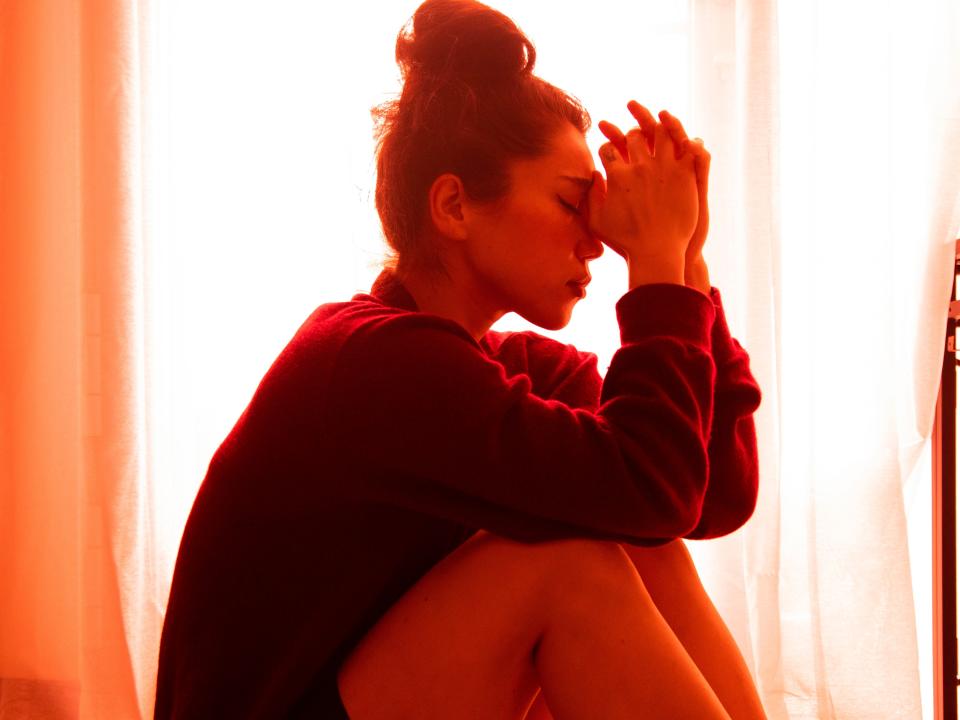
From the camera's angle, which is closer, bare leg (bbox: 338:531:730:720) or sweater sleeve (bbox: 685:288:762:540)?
bare leg (bbox: 338:531:730:720)

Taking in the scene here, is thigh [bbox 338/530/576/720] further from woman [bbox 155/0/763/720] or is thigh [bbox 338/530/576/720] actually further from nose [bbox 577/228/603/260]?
nose [bbox 577/228/603/260]

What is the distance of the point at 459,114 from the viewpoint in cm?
89

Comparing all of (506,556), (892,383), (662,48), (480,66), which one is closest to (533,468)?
(506,556)

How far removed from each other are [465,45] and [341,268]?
2.45 ft

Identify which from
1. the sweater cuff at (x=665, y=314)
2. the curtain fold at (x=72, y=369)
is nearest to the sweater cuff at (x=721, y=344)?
the sweater cuff at (x=665, y=314)

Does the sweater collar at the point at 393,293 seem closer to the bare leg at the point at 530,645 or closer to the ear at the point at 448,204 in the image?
the ear at the point at 448,204

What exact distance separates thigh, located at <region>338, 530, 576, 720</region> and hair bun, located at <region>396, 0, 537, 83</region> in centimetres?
45

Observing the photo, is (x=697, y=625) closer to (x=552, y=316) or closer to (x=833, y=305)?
(x=552, y=316)

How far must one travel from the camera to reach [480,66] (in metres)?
0.91

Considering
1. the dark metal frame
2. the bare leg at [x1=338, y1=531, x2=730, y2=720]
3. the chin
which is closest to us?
the bare leg at [x1=338, y1=531, x2=730, y2=720]

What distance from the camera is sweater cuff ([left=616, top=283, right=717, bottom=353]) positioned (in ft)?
2.65

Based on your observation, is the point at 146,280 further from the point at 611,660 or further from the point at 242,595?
the point at 611,660

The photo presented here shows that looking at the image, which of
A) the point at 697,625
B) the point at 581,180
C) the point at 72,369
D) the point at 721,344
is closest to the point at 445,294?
the point at 581,180

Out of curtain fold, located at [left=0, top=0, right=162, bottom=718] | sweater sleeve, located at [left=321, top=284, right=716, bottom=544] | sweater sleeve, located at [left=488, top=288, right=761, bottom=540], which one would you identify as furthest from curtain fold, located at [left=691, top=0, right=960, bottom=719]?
curtain fold, located at [left=0, top=0, right=162, bottom=718]
